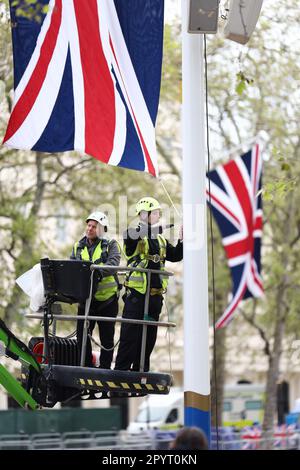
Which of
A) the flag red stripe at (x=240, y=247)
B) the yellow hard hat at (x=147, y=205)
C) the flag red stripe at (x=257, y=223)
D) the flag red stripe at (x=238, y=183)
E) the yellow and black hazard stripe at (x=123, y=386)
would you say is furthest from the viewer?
the flag red stripe at (x=240, y=247)

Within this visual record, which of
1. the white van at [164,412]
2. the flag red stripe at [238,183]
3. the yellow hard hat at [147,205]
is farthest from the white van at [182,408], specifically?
the yellow hard hat at [147,205]

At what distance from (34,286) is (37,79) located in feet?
6.31

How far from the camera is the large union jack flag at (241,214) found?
23375mm

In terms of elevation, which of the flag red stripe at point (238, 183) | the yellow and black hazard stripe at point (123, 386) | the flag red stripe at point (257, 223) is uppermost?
the flag red stripe at point (238, 183)

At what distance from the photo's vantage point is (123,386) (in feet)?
35.0

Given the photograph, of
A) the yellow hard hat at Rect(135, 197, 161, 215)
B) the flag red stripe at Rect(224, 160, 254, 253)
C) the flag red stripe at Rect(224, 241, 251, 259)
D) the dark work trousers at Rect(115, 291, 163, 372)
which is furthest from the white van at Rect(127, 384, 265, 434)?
the yellow hard hat at Rect(135, 197, 161, 215)

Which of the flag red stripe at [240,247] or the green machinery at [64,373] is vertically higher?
the flag red stripe at [240,247]

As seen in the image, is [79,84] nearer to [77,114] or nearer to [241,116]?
[77,114]

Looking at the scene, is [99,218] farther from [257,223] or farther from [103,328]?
[257,223]

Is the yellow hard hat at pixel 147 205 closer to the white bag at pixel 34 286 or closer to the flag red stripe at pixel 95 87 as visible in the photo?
the flag red stripe at pixel 95 87

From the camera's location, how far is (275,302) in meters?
35.8

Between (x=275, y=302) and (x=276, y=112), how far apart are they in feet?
23.8

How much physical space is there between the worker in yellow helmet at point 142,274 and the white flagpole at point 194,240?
1.26 meters
